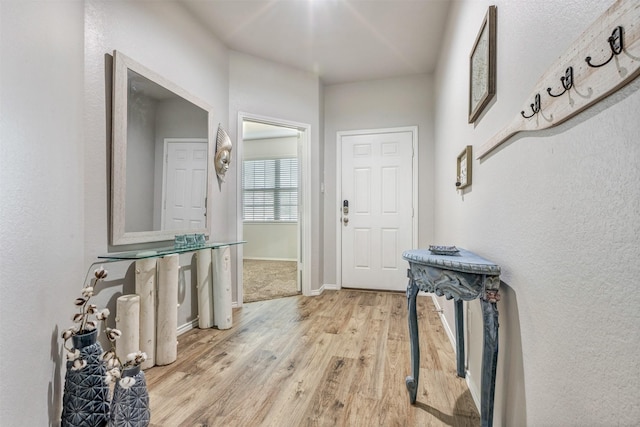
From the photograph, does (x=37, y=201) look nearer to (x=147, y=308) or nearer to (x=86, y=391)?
(x=86, y=391)

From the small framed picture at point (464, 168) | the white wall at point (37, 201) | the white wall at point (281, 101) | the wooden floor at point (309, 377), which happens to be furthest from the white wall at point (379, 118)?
the white wall at point (37, 201)

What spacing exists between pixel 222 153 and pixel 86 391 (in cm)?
201

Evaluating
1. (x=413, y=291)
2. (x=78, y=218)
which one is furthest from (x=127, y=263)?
(x=413, y=291)

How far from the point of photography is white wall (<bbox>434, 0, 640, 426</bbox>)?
51cm

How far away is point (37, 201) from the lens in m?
1.17

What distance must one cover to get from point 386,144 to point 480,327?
2.64 m

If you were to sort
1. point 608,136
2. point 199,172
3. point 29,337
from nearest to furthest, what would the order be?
point 608,136 < point 29,337 < point 199,172

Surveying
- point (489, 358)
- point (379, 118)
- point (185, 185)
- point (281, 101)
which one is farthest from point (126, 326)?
point (379, 118)

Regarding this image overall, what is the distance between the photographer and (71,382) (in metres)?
1.20

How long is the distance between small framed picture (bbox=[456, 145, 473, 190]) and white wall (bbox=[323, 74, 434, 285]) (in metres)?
1.64

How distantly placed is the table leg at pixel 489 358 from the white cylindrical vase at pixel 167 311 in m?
1.80

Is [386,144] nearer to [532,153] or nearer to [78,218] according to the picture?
[532,153]

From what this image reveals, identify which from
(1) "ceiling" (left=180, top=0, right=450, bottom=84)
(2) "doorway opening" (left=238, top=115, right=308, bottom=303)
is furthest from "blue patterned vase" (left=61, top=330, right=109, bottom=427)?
(2) "doorway opening" (left=238, top=115, right=308, bottom=303)

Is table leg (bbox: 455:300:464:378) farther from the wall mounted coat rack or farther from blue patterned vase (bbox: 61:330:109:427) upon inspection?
blue patterned vase (bbox: 61:330:109:427)
